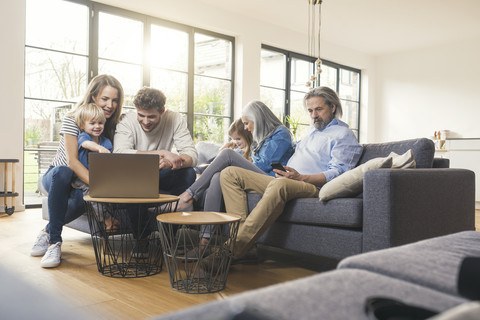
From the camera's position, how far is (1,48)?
481 cm

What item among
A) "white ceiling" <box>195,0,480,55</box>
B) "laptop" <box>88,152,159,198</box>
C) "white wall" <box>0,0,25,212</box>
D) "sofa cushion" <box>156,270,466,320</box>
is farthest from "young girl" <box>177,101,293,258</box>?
"white ceiling" <box>195,0,480,55</box>

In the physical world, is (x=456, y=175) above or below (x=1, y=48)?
below

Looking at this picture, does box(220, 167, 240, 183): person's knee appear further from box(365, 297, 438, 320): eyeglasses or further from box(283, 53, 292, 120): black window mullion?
box(283, 53, 292, 120): black window mullion

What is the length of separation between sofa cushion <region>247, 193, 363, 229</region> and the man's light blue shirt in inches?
13.1

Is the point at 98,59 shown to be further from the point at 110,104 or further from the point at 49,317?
the point at 49,317

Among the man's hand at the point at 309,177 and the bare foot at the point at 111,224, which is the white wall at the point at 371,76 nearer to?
the bare foot at the point at 111,224

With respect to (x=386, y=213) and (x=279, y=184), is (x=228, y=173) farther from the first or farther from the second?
(x=386, y=213)

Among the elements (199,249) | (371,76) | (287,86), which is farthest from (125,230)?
(371,76)

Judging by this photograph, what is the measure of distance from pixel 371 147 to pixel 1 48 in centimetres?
418

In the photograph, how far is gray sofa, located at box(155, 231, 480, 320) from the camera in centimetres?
57

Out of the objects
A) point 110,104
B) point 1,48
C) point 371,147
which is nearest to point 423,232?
point 371,147

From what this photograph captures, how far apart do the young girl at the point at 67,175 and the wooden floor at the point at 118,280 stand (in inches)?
4.3

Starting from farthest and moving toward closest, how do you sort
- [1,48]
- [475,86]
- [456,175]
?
[475,86] < [1,48] < [456,175]

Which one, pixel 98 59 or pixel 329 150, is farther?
pixel 98 59
